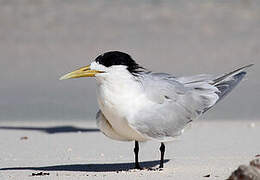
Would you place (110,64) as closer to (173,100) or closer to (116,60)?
(116,60)

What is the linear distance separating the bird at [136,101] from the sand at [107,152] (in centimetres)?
26

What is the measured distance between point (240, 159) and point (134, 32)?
367 inches

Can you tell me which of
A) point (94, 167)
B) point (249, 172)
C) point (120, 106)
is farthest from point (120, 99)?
point (249, 172)

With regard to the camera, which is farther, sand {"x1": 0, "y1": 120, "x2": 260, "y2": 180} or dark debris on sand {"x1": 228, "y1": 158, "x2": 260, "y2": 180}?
sand {"x1": 0, "y1": 120, "x2": 260, "y2": 180}

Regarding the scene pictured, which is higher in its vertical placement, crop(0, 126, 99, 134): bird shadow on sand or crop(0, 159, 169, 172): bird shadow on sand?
crop(0, 126, 99, 134): bird shadow on sand

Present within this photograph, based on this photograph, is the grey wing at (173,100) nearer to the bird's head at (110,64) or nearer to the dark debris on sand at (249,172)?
the bird's head at (110,64)

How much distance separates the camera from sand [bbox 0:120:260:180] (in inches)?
261

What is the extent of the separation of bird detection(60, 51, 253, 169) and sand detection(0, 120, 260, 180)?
10.1 inches

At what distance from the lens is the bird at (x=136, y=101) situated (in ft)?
22.0

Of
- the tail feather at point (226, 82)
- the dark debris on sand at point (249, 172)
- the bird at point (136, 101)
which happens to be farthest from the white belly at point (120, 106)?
the dark debris on sand at point (249, 172)

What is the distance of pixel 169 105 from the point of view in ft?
23.2

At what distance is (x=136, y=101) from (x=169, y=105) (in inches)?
17.1

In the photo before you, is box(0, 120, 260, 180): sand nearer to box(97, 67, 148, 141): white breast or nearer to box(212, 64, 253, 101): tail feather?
box(97, 67, 148, 141): white breast

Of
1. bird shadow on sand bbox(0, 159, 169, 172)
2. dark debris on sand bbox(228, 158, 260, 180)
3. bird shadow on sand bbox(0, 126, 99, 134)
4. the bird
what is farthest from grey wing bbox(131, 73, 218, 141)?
bird shadow on sand bbox(0, 126, 99, 134)
